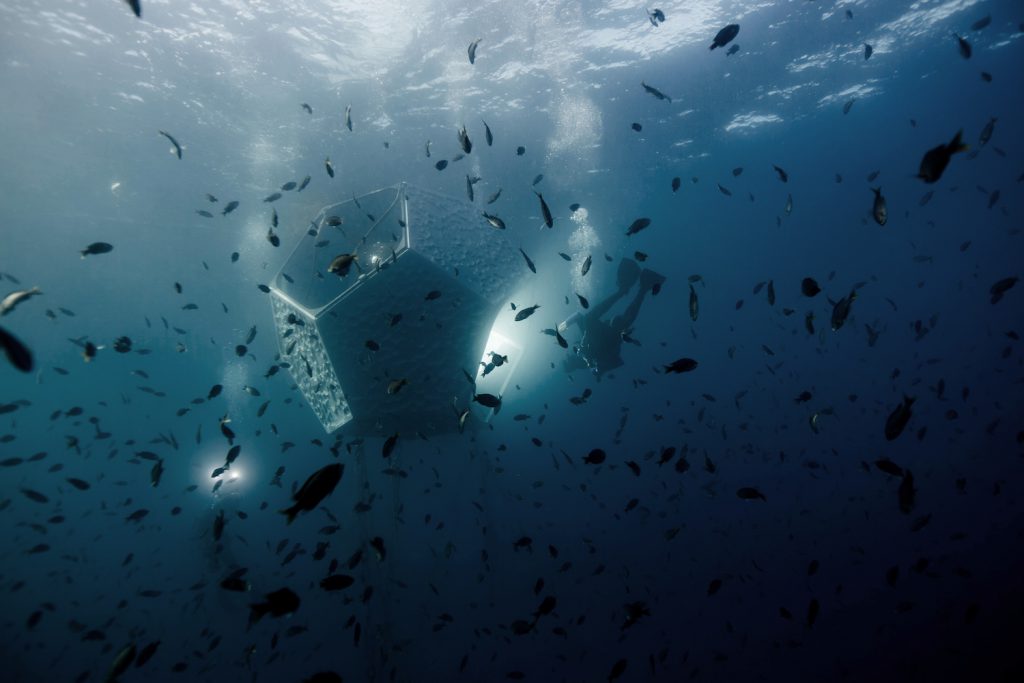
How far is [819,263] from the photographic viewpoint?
39781 millimetres

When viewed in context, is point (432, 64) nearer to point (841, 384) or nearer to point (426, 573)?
point (426, 573)

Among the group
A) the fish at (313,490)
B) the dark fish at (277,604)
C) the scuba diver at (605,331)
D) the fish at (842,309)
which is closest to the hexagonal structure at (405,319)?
the scuba diver at (605,331)

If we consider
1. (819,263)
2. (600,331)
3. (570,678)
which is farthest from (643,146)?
(819,263)

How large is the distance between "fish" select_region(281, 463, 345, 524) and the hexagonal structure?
22.9 feet

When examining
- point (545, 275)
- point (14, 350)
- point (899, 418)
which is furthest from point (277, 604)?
point (545, 275)

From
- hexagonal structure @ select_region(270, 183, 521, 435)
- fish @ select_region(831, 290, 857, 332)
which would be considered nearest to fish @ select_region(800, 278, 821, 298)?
fish @ select_region(831, 290, 857, 332)

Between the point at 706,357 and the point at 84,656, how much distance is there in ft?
197

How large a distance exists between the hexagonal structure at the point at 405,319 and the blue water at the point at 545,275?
196cm

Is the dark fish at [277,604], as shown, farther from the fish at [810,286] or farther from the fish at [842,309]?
the fish at [810,286]

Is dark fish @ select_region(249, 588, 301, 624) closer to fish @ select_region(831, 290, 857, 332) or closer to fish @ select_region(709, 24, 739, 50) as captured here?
fish @ select_region(831, 290, 857, 332)

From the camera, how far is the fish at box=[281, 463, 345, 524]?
9.36 ft

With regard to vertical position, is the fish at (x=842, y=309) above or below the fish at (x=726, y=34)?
below

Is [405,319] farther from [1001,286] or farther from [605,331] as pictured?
[1001,286]

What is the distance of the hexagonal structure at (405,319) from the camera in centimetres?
1052
